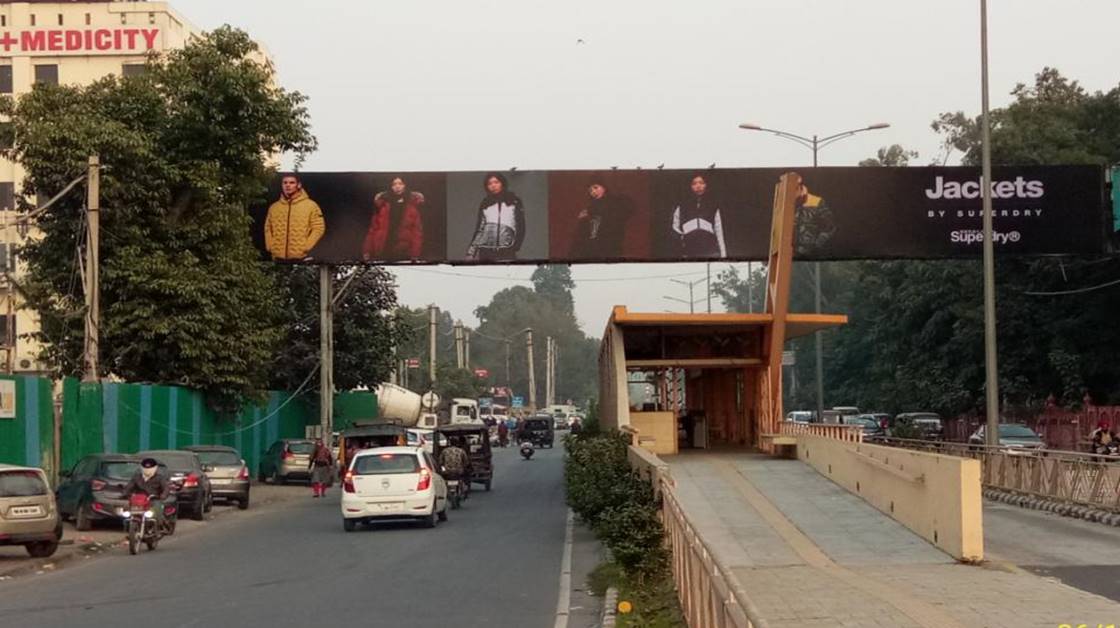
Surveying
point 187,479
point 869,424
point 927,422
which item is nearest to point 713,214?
point 927,422

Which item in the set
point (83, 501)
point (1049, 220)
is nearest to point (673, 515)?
point (83, 501)

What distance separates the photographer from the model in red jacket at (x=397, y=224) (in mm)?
42875

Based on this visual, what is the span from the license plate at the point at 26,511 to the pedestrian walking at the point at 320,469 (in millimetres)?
18929

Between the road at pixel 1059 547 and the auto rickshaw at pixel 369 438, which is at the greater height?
the auto rickshaw at pixel 369 438

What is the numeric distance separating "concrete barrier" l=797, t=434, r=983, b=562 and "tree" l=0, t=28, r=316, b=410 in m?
21.3

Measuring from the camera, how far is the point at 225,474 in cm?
3509

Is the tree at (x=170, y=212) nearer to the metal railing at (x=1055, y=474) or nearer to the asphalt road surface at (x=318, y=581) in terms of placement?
the asphalt road surface at (x=318, y=581)

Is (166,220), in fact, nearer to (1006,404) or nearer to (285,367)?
(285,367)

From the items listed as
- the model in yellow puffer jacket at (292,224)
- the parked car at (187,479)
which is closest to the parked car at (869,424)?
the model in yellow puffer jacket at (292,224)

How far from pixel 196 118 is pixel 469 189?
802cm

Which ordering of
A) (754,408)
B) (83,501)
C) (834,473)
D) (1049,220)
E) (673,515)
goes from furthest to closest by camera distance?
1. (1049,220)
2. (754,408)
3. (83,501)
4. (834,473)
5. (673,515)

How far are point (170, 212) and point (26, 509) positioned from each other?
19.2 m

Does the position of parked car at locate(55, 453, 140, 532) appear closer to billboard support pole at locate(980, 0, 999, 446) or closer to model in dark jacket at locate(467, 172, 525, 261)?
model in dark jacket at locate(467, 172, 525, 261)

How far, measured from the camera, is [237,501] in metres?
35.6
